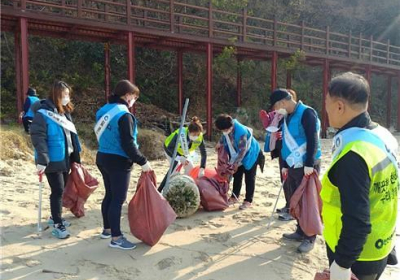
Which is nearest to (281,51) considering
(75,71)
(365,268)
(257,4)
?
(75,71)

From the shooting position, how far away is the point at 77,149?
14.0 feet

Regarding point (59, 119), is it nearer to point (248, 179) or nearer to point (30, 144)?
point (248, 179)

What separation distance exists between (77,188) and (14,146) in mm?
3863

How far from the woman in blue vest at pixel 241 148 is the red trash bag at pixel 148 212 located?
1658 millimetres

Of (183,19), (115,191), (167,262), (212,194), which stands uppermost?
(183,19)

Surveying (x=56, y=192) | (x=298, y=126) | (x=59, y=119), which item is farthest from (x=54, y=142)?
(x=298, y=126)

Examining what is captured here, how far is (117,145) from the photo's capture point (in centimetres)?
356

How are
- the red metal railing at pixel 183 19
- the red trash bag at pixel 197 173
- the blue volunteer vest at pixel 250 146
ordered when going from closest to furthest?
the blue volunteer vest at pixel 250 146, the red trash bag at pixel 197 173, the red metal railing at pixel 183 19

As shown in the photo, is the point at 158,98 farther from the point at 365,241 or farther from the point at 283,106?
the point at 365,241

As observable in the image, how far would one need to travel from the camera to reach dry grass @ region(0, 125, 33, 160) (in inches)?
284

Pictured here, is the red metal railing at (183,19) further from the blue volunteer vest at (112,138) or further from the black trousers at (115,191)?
the black trousers at (115,191)

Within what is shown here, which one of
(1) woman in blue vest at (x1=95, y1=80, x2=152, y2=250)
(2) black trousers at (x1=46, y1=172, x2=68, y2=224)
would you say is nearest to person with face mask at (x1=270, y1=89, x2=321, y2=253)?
(1) woman in blue vest at (x1=95, y1=80, x2=152, y2=250)

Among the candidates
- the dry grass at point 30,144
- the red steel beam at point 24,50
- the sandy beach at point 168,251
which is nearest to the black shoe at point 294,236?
the sandy beach at point 168,251

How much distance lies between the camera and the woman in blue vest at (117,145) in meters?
3.46
